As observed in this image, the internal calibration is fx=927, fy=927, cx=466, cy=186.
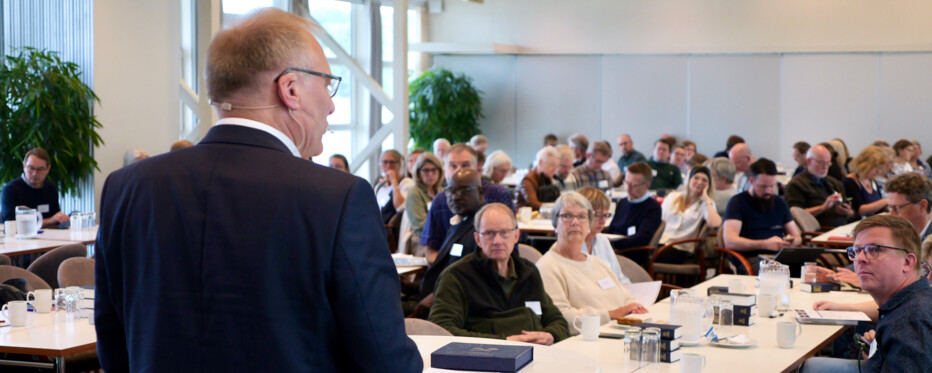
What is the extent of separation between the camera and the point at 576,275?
15.7 feet

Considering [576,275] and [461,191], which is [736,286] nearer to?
[576,275]

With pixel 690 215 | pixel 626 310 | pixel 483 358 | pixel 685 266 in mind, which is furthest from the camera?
pixel 690 215

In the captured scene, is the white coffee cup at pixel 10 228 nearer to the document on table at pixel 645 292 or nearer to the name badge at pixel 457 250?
the name badge at pixel 457 250

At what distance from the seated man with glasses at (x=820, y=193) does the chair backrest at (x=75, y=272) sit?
639 centimetres

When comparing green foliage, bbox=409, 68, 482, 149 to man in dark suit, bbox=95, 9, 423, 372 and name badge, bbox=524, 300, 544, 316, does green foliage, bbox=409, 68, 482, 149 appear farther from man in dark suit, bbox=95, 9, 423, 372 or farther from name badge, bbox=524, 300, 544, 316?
man in dark suit, bbox=95, 9, 423, 372

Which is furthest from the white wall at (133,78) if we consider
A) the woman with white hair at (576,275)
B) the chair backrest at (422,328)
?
the chair backrest at (422,328)

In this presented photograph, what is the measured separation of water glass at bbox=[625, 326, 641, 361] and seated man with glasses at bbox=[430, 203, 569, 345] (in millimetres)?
690

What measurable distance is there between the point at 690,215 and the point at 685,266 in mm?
490

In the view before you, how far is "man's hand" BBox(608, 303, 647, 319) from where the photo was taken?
448 centimetres

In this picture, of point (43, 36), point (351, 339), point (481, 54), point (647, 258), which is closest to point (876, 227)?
point (351, 339)

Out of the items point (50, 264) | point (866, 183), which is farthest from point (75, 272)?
point (866, 183)

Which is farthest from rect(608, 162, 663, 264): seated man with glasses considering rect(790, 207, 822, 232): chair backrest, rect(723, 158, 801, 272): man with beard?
rect(790, 207, 822, 232): chair backrest

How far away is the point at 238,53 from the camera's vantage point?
1440 millimetres

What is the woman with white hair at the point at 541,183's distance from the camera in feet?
31.1
